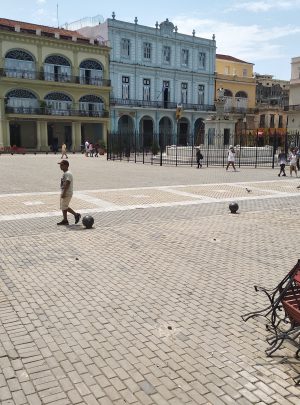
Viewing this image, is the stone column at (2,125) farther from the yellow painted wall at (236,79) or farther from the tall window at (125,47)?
the yellow painted wall at (236,79)

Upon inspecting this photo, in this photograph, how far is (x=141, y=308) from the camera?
4988 millimetres

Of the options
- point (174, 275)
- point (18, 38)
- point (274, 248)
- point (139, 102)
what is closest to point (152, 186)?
point (274, 248)

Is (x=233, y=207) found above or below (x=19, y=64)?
below

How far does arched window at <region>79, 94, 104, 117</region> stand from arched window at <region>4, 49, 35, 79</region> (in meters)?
6.25

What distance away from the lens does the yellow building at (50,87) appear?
4219 cm

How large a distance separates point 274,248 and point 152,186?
9.14m

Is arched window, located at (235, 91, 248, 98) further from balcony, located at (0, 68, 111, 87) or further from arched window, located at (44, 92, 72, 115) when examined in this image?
arched window, located at (44, 92, 72, 115)

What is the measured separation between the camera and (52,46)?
44031mm

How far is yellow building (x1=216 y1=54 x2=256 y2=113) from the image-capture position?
58188 mm

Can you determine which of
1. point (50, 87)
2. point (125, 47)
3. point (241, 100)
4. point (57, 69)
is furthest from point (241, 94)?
point (50, 87)

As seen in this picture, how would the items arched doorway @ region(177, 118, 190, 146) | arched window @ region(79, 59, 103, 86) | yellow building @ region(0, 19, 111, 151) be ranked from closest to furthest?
yellow building @ region(0, 19, 111, 151) < arched window @ region(79, 59, 103, 86) < arched doorway @ region(177, 118, 190, 146)

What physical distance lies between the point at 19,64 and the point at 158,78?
56.1ft

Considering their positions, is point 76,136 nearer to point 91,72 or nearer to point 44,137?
point 44,137

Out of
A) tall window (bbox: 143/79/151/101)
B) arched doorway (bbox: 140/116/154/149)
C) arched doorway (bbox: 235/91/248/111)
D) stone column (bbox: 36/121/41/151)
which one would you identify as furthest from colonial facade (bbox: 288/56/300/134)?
stone column (bbox: 36/121/41/151)
